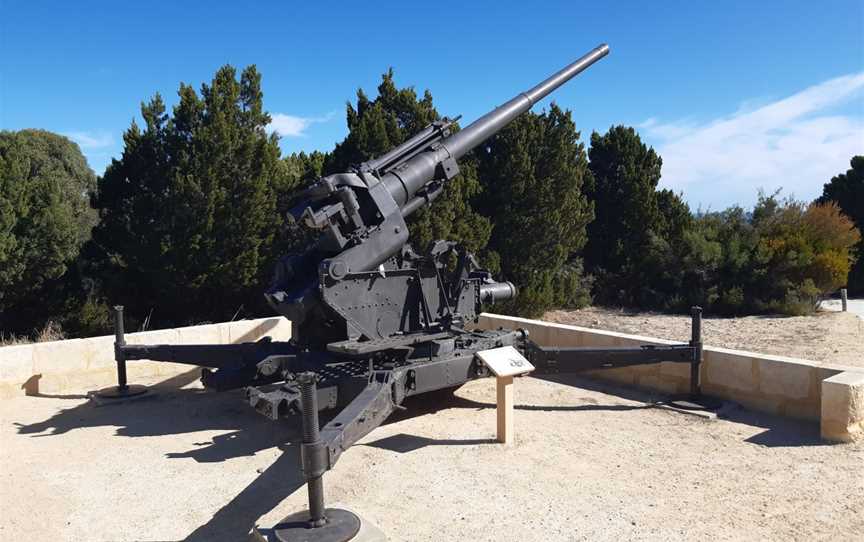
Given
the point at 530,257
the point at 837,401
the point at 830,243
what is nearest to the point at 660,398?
the point at 837,401

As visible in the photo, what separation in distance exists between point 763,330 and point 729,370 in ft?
20.7

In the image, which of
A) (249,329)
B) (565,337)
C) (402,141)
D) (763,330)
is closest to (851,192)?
(763,330)

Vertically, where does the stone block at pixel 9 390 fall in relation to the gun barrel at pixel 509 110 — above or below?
below

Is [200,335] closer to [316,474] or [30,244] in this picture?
[30,244]

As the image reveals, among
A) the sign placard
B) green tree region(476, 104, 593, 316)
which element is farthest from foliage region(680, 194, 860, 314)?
the sign placard

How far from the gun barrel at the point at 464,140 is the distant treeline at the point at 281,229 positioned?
95 cm

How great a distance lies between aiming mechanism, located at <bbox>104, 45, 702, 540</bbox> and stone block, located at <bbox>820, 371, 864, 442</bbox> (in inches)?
43.2

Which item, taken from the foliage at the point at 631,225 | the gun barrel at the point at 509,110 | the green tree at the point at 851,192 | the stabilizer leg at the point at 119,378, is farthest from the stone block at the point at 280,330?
the green tree at the point at 851,192

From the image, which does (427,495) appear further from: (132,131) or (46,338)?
(132,131)

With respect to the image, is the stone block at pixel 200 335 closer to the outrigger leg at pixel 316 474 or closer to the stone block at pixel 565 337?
the stone block at pixel 565 337

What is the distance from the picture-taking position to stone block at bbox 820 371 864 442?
4.32 meters

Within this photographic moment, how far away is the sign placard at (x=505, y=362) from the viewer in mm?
4422

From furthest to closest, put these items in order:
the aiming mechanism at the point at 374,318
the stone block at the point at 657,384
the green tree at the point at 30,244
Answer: the green tree at the point at 30,244
the stone block at the point at 657,384
the aiming mechanism at the point at 374,318

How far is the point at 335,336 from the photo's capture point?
5.19 m
